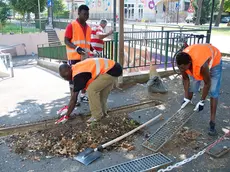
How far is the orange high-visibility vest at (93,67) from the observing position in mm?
3715

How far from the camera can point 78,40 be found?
477 cm

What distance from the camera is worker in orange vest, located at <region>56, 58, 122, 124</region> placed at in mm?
3646

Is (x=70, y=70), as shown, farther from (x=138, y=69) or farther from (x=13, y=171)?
(x=138, y=69)

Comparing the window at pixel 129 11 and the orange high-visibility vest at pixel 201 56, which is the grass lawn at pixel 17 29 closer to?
the window at pixel 129 11

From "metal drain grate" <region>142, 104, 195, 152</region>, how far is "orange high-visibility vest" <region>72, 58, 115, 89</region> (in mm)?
1292

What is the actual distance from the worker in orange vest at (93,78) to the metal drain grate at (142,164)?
48.6 inches

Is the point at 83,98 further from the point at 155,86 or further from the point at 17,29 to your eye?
the point at 17,29

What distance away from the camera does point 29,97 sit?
19.4 feet

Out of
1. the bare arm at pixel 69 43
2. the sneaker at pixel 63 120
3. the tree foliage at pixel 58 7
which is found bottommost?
the sneaker at pixel 63 120

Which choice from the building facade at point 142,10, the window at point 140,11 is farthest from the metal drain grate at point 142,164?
the window at point 140,11

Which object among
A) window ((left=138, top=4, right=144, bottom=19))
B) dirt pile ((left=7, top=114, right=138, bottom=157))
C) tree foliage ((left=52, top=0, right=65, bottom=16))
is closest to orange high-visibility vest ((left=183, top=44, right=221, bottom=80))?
dirt pile ((left=7, top=114, right=138, bottom=157))

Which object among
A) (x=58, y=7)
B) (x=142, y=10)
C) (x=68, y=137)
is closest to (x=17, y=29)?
(x=68, y=137)

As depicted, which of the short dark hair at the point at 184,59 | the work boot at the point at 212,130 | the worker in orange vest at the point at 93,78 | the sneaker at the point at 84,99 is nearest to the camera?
the short dark hair at the point at 184,59

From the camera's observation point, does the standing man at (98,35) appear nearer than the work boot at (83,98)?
No
